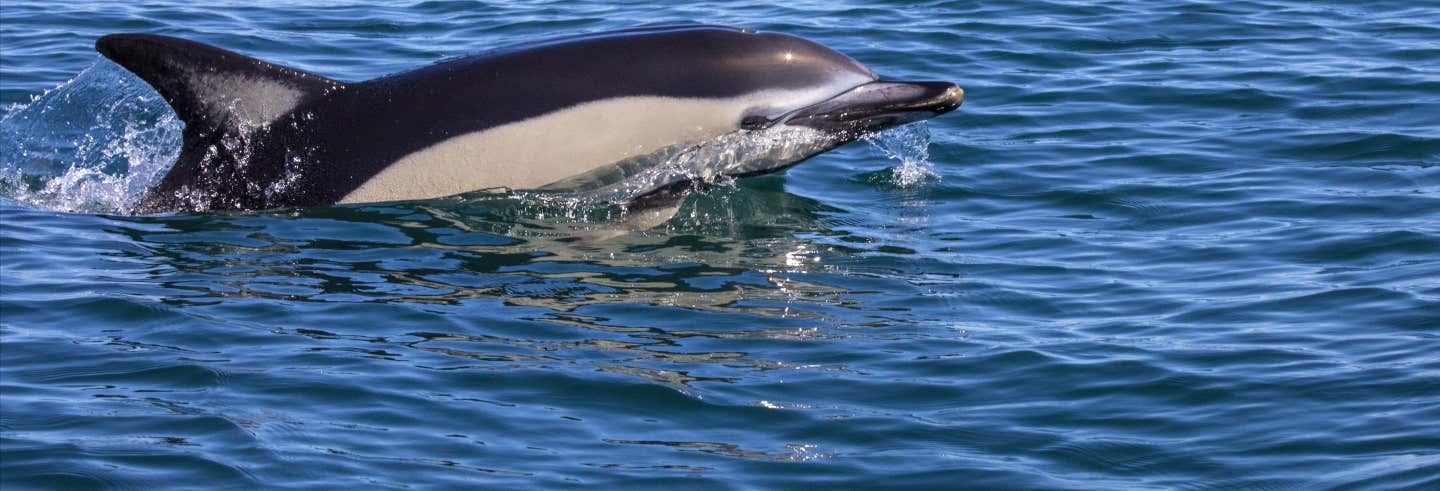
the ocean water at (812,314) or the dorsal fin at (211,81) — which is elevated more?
the dorsal fin at (211,81)

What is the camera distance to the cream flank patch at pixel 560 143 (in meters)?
11.1

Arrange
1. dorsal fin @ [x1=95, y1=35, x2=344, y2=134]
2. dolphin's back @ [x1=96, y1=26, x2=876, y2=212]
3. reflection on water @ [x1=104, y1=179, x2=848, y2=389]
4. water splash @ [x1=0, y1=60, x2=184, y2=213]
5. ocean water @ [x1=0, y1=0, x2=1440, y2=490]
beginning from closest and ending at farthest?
ocean water @ [x1=0, y1=0, x2=1440, y2=490], reflection on water @ [x1=104, y1=179, x2=848, y2=389], dorsal fin @ [x1=95, y1=35, x2=344, y2=134], dolphin's back @ [x1=96, y1=26, x2=876, y2=212], water splash @ [x1=0, y1=60, x2=184, y2=213]

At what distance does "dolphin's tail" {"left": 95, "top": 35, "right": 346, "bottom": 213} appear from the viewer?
10.5 metres

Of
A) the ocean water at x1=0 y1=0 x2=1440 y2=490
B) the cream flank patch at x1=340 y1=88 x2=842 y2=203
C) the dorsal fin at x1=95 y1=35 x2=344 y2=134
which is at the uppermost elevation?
the dorsal fin at x1=95 y1=35 x2=344 y2=134

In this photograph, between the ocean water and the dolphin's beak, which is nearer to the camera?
the ocean water

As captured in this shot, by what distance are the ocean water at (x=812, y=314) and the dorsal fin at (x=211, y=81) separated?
2.13 ft

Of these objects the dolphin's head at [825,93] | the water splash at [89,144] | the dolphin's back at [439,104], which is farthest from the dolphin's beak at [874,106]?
the water splash at [89,144]

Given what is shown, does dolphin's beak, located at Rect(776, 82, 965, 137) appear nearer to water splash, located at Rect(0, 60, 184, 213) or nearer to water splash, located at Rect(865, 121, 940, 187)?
water splash, located at Rect(865, 121, 940, 187)

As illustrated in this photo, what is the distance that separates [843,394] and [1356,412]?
2.18 m

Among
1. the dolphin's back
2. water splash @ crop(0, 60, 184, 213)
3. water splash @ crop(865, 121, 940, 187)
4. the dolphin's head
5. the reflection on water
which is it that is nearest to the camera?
the reflection on water

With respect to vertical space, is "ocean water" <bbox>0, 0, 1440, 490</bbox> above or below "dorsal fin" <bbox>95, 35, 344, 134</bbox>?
below

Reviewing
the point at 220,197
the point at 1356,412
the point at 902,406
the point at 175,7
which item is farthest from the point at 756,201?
the point at 175,7

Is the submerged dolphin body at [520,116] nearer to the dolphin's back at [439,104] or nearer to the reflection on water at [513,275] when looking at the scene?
the dolphin's back at [439,104]

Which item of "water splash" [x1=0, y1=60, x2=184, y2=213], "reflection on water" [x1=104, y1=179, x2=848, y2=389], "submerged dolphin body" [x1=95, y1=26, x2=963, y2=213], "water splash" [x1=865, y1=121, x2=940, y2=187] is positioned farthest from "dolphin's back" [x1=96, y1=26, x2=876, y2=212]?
"water splash" [x1=865, y1=121, x2=940, y2=187]
